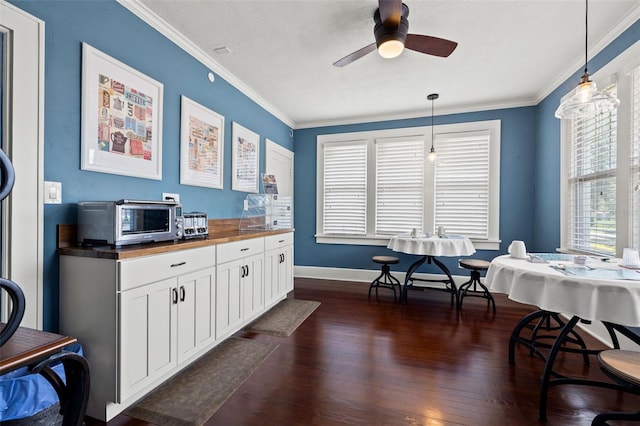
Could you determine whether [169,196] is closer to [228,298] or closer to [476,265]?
[228,298]

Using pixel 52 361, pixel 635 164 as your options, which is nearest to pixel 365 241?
pixel 635 164

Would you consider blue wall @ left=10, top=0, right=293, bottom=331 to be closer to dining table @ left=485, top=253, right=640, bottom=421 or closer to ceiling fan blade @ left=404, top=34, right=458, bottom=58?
ceiling fan blade @ left=404, top=34, right=458, bottom=58

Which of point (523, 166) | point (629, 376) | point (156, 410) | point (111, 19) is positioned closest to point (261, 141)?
point (111, 19)

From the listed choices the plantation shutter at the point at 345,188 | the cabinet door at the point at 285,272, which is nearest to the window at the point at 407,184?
the plantation shutter at the point at 345,188

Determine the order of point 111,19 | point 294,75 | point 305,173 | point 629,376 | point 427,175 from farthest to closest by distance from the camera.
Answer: point 305,173, point 427,175, point 294,75, point 111,19, point 629,376

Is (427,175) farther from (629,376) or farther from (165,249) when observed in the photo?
(165,249)

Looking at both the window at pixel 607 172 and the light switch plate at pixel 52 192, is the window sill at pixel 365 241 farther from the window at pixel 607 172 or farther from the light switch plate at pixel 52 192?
the light switch plate at pixel 52 192

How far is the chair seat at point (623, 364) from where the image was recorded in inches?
49.8

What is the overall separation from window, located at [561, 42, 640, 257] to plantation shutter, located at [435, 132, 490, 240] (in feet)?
3.34

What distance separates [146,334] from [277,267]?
5.83 feet

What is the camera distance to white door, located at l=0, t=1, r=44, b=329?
153 cm

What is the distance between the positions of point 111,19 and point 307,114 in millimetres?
2992

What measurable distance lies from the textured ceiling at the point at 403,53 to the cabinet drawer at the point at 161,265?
75.2 inches

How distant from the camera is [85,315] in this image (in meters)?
1.66
